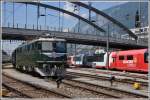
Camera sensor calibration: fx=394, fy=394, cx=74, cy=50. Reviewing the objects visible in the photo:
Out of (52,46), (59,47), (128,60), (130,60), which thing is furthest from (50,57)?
(128,60)

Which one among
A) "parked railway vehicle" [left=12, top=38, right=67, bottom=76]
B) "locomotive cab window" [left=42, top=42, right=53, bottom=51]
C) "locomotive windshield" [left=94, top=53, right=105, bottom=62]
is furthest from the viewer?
"locomotive windshield" [left=94, top=53, right=105, bottom=62]

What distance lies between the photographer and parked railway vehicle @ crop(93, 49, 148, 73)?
128 ft

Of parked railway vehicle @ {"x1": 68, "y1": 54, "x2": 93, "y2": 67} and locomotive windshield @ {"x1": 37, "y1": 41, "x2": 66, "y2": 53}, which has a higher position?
locomotive windshield @ {"x1": 37, "y1": 41, "x2": 66, "y2": 53}

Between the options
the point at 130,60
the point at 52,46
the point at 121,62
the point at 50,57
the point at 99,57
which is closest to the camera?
the point at 50,57

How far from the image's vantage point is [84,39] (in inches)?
3457

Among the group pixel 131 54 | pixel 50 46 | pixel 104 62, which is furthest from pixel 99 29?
pixel 50 46

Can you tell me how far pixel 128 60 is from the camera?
4362 cm

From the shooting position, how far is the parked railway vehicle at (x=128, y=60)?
128 feet

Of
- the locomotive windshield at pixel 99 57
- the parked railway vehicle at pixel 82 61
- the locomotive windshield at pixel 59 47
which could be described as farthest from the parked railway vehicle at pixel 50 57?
the parked railway vehicle at pixel 82 61

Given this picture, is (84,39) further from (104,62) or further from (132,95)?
(132,95)

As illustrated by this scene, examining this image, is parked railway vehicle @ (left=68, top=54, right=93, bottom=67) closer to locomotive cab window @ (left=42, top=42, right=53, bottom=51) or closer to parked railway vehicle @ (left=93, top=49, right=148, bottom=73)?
parked railway vehicle @ (left=93, top=49, right=148, bottom=73)

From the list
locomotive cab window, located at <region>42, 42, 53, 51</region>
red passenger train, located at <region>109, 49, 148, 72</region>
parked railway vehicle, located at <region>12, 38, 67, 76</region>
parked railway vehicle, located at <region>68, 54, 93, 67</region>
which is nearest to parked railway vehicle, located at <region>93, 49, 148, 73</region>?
red passenger train, located at <region>109, 49, 148, 72</region>

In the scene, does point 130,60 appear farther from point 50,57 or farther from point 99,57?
point 50,57

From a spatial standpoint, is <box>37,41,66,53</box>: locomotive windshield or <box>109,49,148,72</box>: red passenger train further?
<box>109,49,148,72</box>: red passenger train
